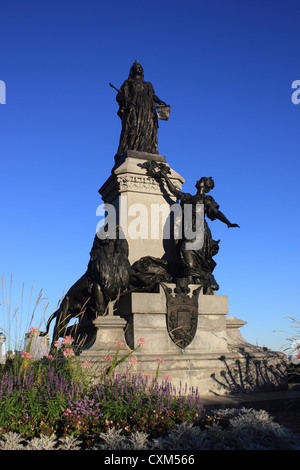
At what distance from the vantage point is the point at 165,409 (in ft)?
15.2

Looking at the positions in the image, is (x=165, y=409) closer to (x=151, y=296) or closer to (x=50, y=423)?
(x=50, y=423)

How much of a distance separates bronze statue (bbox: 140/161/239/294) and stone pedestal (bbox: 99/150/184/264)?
1.08 ft

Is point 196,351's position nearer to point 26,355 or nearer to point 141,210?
point 141,210

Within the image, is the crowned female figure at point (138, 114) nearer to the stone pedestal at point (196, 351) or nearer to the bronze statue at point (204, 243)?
the bronze statue at point (204, 243)

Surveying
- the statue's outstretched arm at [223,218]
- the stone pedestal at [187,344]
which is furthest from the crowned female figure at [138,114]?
the stone pedestal at [187,344]

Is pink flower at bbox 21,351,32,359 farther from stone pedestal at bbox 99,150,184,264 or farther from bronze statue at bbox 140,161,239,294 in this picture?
stone pedestal at bbox 99,150,184,264

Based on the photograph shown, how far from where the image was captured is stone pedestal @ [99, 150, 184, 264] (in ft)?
32.7

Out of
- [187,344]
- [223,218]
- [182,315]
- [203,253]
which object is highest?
[223,218]

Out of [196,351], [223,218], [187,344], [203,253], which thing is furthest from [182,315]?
[223,218]

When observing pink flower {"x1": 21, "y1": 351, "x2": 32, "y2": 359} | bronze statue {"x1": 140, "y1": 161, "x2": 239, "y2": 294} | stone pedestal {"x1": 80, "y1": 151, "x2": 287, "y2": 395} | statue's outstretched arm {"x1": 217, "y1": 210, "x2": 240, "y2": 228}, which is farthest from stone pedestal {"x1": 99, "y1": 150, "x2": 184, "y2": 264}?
pink flower {"x1": 21, "y1": 351, "x2": 32, "y2": 359}

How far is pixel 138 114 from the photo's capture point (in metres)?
12.0

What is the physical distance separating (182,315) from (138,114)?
651 centimetres

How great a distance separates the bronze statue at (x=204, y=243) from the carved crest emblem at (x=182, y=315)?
686 mm

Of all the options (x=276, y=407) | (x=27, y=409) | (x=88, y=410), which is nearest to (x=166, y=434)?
(x=88, y=410)
